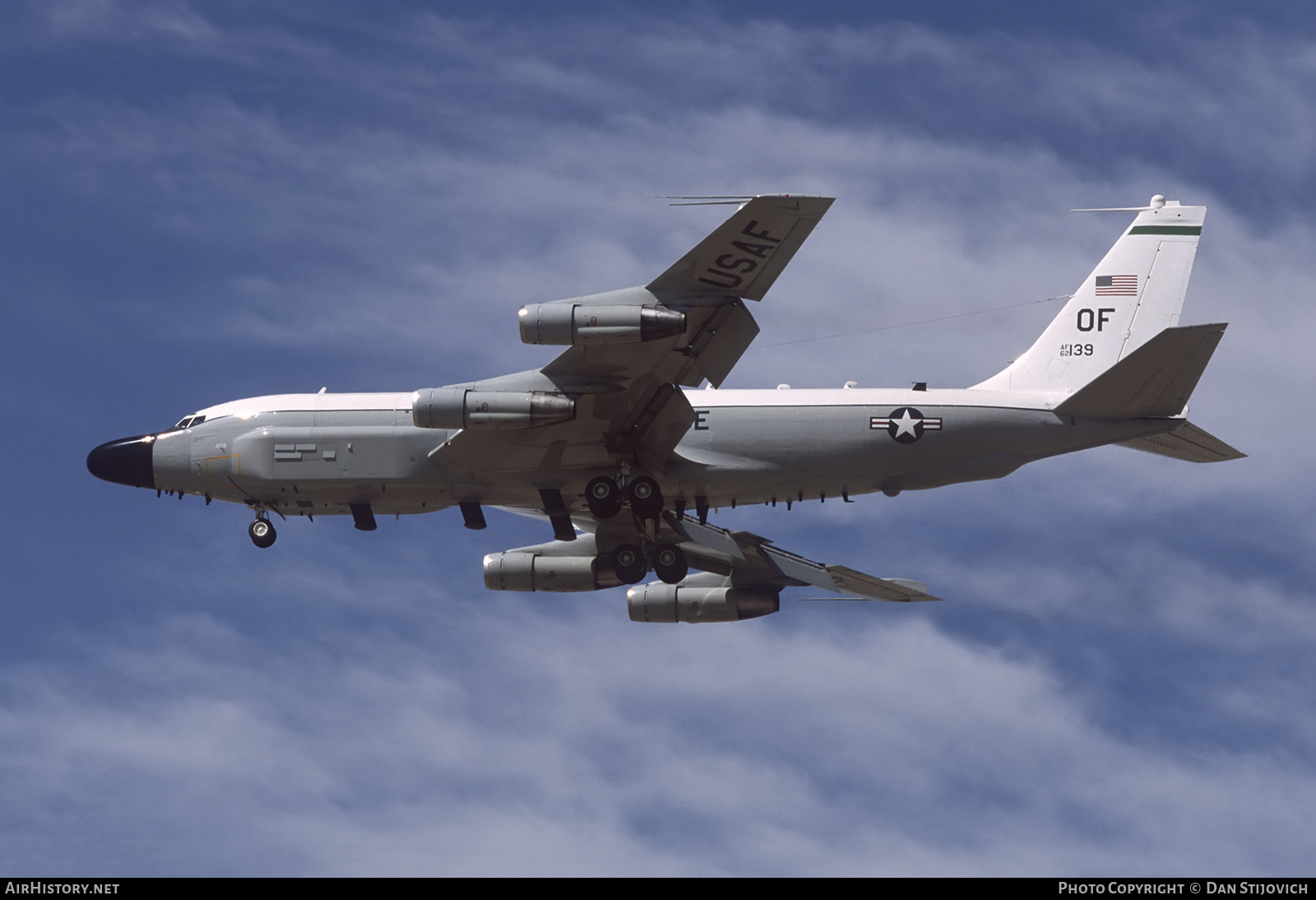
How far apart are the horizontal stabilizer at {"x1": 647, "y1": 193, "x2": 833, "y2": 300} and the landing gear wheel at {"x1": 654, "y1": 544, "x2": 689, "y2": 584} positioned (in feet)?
31.6

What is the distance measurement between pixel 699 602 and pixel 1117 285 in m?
14.6

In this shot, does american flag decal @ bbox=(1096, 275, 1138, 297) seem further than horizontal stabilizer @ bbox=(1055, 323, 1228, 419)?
Yes

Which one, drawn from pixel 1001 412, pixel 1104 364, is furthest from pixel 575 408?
pixel 1104 364

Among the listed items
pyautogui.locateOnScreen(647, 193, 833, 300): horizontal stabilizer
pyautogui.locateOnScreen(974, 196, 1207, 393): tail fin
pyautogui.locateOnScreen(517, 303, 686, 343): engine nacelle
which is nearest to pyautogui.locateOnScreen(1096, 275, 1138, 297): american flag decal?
pyautogui.locateOnScreen(974, 196, 1207, 393): tail fin

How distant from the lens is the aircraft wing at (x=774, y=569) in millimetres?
52812

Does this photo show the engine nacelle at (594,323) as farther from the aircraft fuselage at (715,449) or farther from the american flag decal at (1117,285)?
the american flag decal at (1117,285)

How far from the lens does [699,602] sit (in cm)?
5344

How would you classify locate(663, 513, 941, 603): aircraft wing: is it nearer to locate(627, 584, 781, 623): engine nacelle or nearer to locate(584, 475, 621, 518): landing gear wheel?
locate(627, 584, 781, 623): engine nacelle

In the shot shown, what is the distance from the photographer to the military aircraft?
137 feet

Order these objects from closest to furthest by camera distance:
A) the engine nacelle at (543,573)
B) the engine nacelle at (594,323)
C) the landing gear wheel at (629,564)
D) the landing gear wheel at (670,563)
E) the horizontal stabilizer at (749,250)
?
1. the horizontal stabilizer at (749,250)
2. the engine nacelle at (594,323)
3. the landing gear wheel at (670,563)
4. the landing gear wheel at (629,564)
5. the engine nacelle at (543,573)

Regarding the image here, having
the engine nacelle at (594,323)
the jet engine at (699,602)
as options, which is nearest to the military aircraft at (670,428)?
the engine nacelle at (594,323)

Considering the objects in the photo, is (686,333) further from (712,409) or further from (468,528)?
(468,528)

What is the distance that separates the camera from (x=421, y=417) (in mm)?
43938

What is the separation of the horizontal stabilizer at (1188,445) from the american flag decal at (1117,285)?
506 cm
